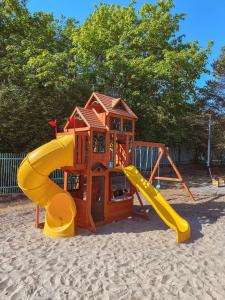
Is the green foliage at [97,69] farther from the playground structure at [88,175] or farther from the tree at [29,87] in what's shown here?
the playground structure at [88,175]

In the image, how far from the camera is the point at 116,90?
63.8ft

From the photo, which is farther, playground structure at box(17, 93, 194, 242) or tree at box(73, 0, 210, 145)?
tree at box(73, 0, 210, 145)

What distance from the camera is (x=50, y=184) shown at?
7.59 m

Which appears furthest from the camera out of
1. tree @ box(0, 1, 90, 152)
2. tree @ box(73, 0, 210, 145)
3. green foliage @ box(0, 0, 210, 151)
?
tree @ box(73, 0, 210, 145)

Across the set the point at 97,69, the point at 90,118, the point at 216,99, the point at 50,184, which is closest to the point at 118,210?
the point at 50,184

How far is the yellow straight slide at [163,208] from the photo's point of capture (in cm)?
690

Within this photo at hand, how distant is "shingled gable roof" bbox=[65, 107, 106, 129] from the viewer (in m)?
8.04

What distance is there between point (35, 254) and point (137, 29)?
18.2 m

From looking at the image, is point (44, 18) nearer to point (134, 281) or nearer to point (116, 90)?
point (116, 90)

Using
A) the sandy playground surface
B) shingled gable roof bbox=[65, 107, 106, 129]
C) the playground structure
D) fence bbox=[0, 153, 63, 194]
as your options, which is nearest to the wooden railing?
the playground structure

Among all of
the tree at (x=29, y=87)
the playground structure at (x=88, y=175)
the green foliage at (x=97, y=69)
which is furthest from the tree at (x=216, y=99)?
the playground structure at (x=88, y=175)

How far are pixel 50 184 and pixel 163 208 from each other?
3.19 metres

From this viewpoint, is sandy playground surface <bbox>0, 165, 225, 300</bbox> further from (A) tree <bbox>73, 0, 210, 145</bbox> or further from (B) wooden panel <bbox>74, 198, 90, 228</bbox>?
(A) tree <bbox>73, 0, 210, 145</bbox>

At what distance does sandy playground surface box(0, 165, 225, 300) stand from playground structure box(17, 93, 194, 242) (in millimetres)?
425
